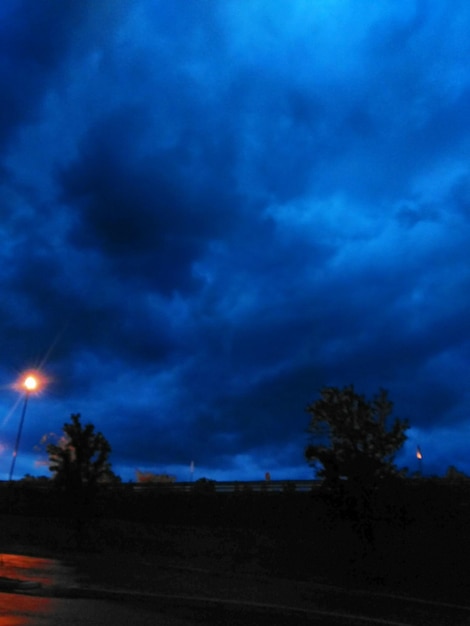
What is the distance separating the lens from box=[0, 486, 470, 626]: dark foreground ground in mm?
12133

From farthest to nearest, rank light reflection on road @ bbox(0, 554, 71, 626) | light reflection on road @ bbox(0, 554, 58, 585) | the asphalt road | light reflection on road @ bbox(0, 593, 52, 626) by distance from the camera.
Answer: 1. light reflection on road @ bbox(0, 554, 58, 585)
2. the asphalt road
3. light reflection on road @ bbox(0, 554, 71, 626)
4. light reflection on road @ bbox(0, 593, 52, 626)

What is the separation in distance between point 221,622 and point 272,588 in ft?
20.6

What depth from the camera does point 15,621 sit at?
8.65 metres

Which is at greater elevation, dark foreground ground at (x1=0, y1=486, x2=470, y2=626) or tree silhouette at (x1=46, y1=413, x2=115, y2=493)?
tree silhouette at (x1=46, y1=413, x2=115, y2=493)

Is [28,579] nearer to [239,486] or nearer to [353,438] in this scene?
[353,438]

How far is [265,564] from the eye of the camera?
84.7 feet

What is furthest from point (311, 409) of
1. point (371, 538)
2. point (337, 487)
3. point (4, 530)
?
point (4, 530)

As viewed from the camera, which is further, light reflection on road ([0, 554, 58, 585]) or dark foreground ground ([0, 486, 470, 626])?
light reflection on road ([0, 554, 58, 585])

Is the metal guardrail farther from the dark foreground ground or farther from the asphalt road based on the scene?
the asphalt road

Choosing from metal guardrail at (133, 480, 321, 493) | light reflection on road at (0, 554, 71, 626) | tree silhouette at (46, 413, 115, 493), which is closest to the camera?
light reflection on road at (0, 554, 71, 626)

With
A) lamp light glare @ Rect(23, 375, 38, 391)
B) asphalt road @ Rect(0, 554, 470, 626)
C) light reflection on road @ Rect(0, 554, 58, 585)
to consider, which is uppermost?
lamp light glare @ Rect(23, 375, 38, 391)

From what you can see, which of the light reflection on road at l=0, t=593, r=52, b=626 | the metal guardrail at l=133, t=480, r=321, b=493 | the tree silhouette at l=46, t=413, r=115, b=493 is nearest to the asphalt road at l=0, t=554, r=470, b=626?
the light reflection on road at l=0, t=593, r=52, b=626

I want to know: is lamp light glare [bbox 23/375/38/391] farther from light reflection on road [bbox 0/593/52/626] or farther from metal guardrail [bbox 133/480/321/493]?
light reflection on road [bbox 0/593/52/626]

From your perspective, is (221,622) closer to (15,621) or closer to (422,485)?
(15,621)
